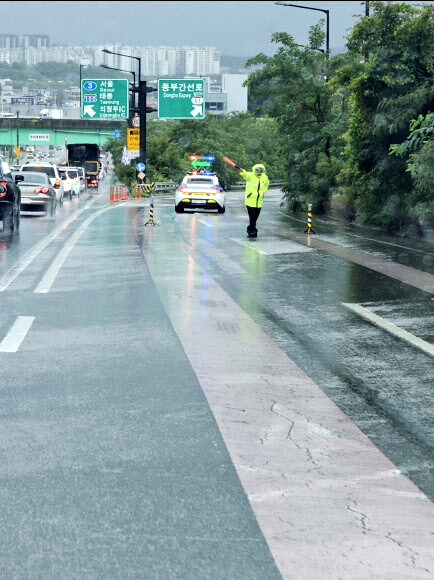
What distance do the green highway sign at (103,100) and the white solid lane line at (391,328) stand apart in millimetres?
52868

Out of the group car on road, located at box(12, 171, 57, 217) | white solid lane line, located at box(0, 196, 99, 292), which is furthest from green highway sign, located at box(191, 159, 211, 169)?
white solid lane line, located at box(0, 196, 99, 292)

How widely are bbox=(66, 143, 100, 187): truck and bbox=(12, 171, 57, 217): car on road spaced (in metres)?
51.2

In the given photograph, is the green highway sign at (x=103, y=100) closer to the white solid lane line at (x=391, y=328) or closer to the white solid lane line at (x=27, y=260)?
the white solid lane line at (x=27, y=260)

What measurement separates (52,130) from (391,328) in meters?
103

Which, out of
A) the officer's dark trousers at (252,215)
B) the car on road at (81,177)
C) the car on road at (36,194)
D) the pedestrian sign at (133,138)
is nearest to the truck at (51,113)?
the car on road at (81,177)

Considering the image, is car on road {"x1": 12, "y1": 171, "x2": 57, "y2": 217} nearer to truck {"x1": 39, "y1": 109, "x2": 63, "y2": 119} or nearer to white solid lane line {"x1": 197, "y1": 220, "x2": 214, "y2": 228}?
white solid lane line {"x1": 197, "y1": 220, "x2": 214, "y2": 228}

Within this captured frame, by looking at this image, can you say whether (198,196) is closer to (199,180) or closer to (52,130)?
(199,180)

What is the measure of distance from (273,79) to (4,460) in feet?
131

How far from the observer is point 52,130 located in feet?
370

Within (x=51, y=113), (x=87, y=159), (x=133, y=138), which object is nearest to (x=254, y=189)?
→ (x=133, y=138)

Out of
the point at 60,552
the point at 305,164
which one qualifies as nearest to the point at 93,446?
the point at 60,552

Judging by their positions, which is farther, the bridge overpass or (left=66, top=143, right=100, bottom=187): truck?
the bridge overpass

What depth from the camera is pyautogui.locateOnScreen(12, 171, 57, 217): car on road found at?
1449 inches

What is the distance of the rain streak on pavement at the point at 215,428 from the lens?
5.00 m
